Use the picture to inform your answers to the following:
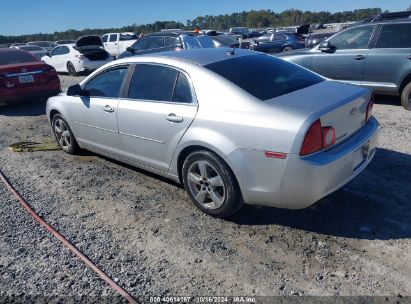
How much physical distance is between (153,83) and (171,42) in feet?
31.8

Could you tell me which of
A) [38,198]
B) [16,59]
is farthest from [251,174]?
[16,59]

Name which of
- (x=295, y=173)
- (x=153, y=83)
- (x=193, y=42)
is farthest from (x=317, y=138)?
(x=193, y=42)

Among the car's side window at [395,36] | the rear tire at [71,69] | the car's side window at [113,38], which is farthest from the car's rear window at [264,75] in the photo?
the car's side window at [113,38]

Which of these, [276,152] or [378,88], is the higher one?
[276,152]

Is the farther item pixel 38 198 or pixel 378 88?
pixel 378 88

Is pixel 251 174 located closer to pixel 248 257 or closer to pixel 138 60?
pixel 248 257

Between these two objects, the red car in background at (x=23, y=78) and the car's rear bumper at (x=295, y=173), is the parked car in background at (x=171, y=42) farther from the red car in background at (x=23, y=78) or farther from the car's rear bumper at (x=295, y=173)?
the car's rear bumper at (x=295, y=173)

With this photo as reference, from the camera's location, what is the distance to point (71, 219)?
3.80m

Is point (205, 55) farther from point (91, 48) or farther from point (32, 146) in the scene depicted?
point (91, 48)

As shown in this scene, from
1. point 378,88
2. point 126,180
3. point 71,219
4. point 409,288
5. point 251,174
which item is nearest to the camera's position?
point 409,288

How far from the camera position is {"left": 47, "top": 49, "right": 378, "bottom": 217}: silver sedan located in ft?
9.54

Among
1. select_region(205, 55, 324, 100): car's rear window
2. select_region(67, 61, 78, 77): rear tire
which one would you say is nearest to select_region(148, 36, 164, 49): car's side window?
select_region(67, 61, 78, 77): rear tire

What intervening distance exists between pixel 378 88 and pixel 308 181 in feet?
17.3

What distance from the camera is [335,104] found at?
310 cm
